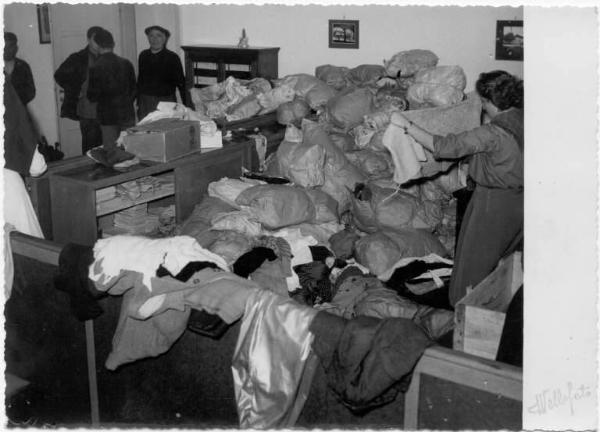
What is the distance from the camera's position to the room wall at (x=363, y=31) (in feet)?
22.3

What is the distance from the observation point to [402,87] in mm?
6258

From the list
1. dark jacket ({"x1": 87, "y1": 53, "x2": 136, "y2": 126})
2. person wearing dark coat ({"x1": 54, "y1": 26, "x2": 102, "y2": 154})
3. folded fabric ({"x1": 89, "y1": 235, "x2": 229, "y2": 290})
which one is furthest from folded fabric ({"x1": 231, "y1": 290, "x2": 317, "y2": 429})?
person wearing dark coat ({"x1": 54, "y1": 26, "x2": 102, "y2": 154})

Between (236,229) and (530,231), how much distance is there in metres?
2.51

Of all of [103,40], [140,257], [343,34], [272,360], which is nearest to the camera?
[272,360]

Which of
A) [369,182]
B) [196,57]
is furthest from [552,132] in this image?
[196,57]

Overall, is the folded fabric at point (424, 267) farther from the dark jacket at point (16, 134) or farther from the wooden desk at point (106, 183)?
the dark jacket at point (16, 134)

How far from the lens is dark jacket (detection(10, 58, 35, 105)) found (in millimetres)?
6656

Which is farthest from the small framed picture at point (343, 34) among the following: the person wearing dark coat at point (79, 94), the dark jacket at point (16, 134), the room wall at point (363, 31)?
the dark jacket at point (16, 134)

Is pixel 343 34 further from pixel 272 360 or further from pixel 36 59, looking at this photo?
pixel 272 360

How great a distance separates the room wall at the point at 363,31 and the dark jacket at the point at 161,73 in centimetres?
103

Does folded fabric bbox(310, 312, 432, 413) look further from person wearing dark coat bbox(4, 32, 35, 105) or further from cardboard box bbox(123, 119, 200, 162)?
person wearing dark coat bbox(4, 32, 35, 105)

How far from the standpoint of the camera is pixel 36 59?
7.87m

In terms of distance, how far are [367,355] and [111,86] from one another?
508 cm

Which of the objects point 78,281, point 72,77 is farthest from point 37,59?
point 78,281
